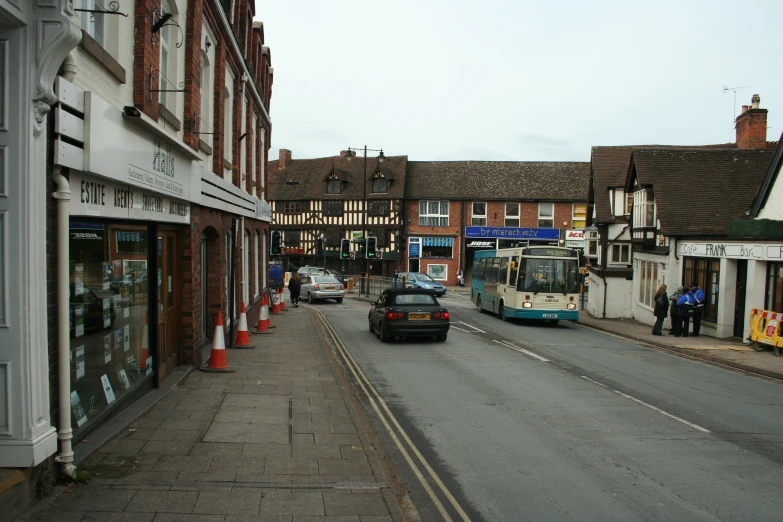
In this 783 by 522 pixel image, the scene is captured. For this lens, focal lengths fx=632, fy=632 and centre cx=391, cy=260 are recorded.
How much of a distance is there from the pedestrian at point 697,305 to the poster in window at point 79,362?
18429mm

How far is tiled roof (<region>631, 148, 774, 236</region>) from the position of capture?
869 inches

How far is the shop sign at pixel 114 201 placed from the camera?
227 inches

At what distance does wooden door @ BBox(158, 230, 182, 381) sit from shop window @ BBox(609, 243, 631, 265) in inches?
908

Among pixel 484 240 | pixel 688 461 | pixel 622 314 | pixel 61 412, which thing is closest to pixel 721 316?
pixel 622 314

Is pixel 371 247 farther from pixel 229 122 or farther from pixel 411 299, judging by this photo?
pixel 229 122

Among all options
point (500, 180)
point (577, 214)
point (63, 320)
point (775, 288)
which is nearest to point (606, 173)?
point (775, 288)

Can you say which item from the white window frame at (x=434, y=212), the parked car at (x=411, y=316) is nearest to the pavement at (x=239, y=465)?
the parked car at (x=411, y=316)

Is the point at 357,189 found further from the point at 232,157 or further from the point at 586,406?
the point at 586,406

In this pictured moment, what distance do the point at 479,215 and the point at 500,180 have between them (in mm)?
3786

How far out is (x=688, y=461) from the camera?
7.05 m

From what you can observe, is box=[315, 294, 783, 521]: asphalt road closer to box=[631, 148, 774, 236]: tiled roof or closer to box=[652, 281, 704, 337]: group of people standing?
box=[652, 281, 704, 337]: group of people standing

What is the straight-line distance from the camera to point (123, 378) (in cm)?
763

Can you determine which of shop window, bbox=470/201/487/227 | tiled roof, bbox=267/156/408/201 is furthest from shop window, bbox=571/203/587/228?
tiled roof, bbox=267/156/408/201

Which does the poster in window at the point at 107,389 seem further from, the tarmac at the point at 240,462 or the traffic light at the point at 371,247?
the traffic light at the point at 371,247
